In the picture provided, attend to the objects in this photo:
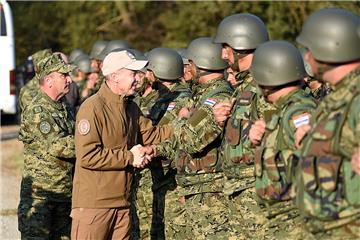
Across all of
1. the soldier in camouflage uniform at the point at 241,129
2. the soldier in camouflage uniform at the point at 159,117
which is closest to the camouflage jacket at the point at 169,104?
the soldier in camouflage uniform at the point at 159,117

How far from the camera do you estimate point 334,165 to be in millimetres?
5590

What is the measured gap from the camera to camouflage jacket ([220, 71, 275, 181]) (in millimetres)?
7344

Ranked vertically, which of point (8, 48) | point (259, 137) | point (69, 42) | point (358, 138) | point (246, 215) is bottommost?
point (69, 42)

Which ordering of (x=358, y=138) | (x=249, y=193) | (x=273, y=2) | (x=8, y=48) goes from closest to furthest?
(x=358, y=138), (x=249, y=193), (x=8, y=48), (x=273, y=2)

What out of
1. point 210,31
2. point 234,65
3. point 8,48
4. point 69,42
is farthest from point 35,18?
point 234,65

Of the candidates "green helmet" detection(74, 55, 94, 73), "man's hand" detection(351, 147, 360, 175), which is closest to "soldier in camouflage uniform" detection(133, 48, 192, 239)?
"man's hand" detection(351, 147, 360, 175)

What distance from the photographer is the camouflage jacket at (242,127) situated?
7344mm

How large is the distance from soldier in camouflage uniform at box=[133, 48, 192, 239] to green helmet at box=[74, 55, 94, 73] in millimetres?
7103

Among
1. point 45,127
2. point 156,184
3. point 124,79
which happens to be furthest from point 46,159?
point 124,79

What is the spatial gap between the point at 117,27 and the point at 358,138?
2700cm

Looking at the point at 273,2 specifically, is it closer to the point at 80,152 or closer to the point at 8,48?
the point at 8,48

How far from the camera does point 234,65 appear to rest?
26.4ft

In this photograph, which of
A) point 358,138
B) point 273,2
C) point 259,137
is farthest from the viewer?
point 273,2

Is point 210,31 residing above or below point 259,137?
below
